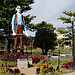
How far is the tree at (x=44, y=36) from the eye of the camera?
888 inches

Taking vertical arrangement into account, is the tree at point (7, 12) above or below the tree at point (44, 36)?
above

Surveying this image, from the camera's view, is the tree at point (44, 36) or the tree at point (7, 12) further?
the tree at point (44, 36)

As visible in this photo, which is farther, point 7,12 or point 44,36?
point 44,36

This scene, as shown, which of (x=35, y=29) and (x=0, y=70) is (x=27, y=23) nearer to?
(x=35, y=29)

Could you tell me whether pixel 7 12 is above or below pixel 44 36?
above

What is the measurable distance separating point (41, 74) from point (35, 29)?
15741 millimetres

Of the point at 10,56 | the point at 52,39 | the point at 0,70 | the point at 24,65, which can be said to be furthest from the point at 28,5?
the point at 0,70

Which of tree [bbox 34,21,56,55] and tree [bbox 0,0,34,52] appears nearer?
tree [bbox 0,0,34,52]

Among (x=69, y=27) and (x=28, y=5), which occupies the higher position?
(x=28, y=5)

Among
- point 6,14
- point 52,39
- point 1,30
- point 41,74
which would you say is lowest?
point 41,74

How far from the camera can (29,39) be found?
2628 cm

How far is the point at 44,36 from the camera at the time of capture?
2258 cm

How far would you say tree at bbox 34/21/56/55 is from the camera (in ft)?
74.0

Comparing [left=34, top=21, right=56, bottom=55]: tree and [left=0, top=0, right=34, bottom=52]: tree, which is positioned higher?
[left=0, top=0, right=34, bottom=52]: tree
